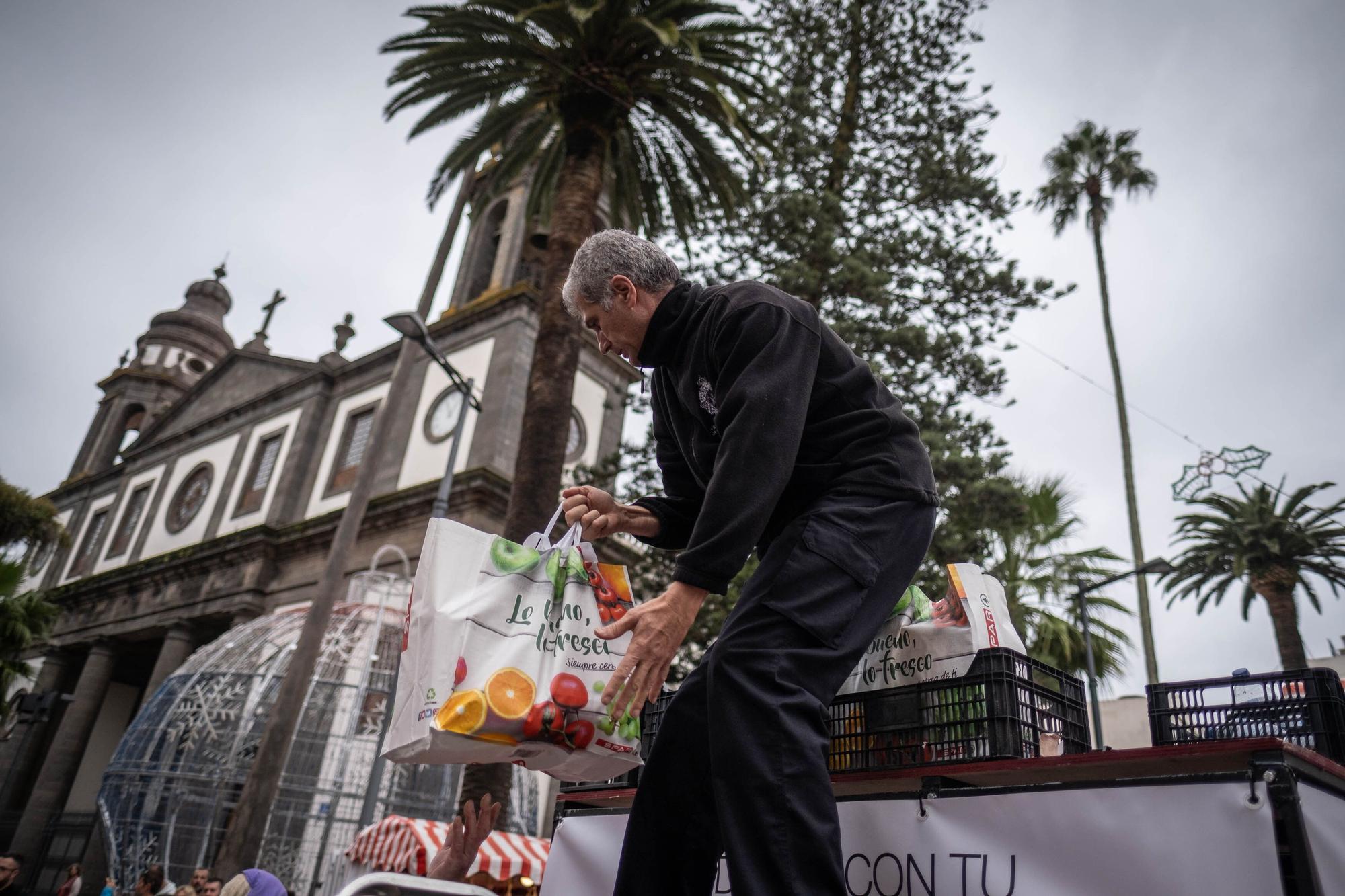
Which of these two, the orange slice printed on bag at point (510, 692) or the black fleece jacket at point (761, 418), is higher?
the black fleece jacket at point (761, 418)

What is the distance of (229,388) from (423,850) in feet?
90.5

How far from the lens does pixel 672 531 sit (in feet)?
10.5

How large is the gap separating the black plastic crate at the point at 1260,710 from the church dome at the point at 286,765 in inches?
570

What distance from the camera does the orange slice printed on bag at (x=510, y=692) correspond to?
2.76 metres

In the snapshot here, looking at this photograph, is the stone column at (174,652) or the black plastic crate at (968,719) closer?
the black plastic crate at (968,719)

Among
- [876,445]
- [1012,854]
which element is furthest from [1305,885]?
[876,445]

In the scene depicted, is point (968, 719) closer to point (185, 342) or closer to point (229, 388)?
point (229, 388)

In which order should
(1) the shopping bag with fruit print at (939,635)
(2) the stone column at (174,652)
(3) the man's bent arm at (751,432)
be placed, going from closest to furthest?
1. (3) the man's bent arm at (751,432)
2. (1) the shopping bag with fruit print at (939,635)
3. (2) the stone column at (174,652)

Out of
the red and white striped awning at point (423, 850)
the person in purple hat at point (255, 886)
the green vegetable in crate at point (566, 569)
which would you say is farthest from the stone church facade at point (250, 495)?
the green vegetable in crate at point (566, 569)

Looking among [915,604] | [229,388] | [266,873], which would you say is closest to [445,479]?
[266,873]

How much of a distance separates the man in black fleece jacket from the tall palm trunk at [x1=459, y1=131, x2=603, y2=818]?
25.4 ft

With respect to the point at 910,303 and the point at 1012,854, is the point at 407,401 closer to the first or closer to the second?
the point at 910,303

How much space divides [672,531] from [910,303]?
14.8m

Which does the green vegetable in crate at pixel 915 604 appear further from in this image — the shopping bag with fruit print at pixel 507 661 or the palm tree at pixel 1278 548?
the palm tree at pixel 1278 548
